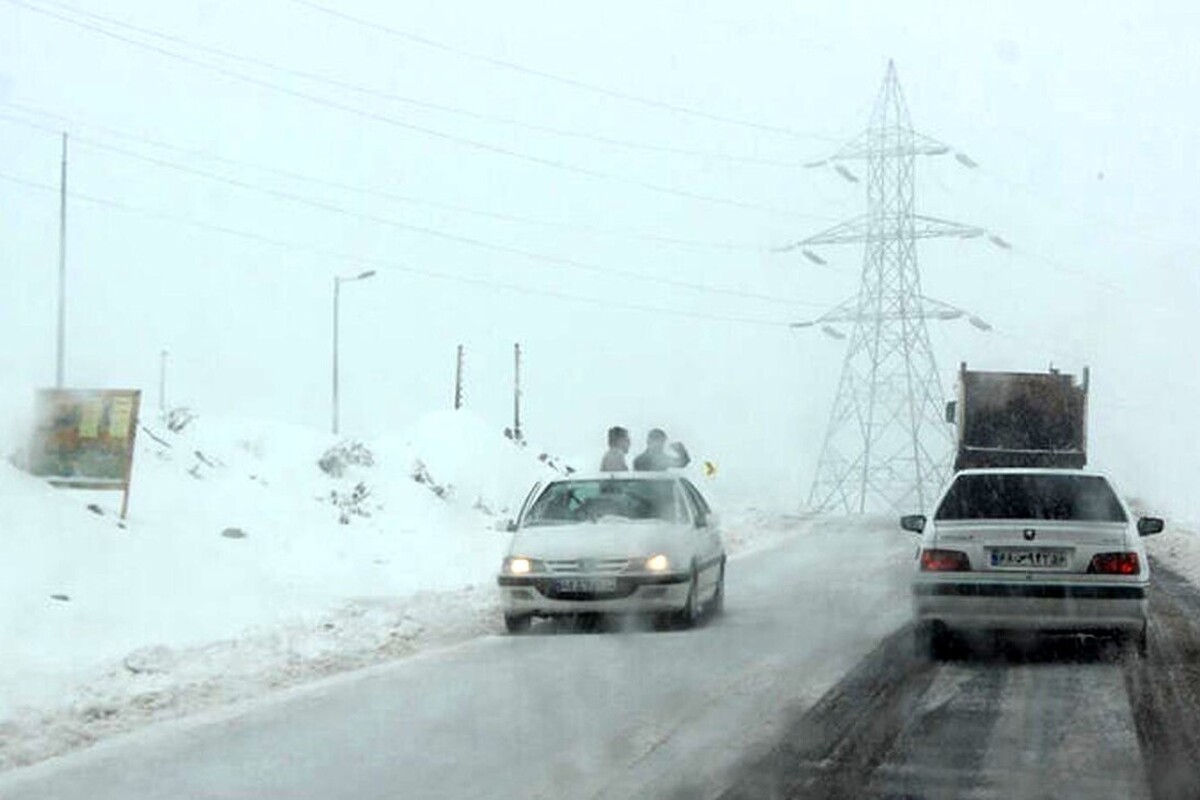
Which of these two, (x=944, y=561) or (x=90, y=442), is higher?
(x=90, y=442)

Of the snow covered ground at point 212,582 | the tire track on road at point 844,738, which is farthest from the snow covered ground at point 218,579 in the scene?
the tire track on road at point 844,738

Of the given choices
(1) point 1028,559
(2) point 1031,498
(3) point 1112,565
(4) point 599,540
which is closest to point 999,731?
(1) point 1028,559

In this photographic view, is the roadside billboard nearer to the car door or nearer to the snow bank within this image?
the car door

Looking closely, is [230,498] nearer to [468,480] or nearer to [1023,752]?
[468,480]

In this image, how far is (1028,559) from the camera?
1289 cm

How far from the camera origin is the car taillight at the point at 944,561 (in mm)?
12992

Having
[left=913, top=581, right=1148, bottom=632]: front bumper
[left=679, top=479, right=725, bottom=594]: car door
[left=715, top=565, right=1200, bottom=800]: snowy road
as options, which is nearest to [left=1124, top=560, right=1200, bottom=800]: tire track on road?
[left=715, top=565, right=1200, bottom=800]: snowy road

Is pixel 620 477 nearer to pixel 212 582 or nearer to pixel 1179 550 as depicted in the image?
pixel 212 582

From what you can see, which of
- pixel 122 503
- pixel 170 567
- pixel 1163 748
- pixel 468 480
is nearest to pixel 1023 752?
pixel 1163 748

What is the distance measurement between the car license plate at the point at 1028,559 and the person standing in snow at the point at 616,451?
22.9 ft

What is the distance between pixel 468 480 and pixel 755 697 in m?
24.7

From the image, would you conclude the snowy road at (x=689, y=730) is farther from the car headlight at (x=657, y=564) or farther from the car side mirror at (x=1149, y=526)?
the car side mirror at (x=1149, y=526)

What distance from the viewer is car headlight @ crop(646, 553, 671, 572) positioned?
1522 centimetres

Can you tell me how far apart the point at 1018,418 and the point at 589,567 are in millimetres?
16738
